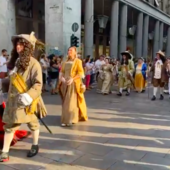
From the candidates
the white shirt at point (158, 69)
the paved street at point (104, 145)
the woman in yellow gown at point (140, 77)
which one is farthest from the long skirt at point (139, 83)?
the paved street at point (104, 145)

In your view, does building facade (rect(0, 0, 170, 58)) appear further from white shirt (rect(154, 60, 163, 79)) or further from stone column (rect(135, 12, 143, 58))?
white shirt (rect(154, 60, 163, 79))

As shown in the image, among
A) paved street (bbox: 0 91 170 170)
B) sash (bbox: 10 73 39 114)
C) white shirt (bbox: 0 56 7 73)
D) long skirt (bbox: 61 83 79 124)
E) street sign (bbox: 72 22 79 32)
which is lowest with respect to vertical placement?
paved street (bbox: 0 91 170 170)

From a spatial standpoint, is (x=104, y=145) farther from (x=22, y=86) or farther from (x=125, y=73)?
(x=125, y=73)

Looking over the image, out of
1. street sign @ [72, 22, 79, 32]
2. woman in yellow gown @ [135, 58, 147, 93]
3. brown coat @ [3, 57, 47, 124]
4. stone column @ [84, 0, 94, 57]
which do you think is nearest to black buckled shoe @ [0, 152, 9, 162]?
brown coat @ [3, 57, 47, 124]

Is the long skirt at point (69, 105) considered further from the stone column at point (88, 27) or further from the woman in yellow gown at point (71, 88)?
the stone column at point (88, 27)

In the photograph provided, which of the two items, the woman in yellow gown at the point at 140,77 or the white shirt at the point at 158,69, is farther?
the woman in yellow gown at the point at 140,77

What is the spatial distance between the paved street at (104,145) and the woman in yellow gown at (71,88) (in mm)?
269

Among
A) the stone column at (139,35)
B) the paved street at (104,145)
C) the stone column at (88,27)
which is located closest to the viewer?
the paved street at (104,145)

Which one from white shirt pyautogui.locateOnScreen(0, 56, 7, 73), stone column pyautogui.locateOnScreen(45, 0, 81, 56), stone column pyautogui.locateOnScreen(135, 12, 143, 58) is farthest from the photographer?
stone column pyautogui.locateOnScreen(135, 12, 143, 58)

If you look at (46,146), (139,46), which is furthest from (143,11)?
(46,146)

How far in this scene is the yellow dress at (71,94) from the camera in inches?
231

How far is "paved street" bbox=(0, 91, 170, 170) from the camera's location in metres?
3.77

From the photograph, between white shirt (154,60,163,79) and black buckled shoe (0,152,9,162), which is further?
white shirt (154,60,163,79)

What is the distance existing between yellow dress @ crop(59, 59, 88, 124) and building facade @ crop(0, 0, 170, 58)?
9700 mm
